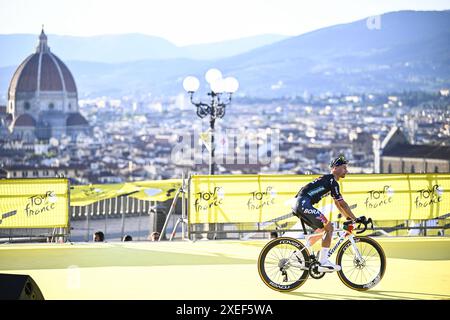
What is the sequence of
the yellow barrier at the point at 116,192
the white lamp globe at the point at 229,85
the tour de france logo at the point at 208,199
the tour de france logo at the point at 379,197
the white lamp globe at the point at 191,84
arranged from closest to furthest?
1. the tour de france logo at the point at 208,199
2. the tour de france logo at the point at 379,197
3. the yellow barrier at the point at 116,192
4. the white lamp globe at the point at 229,85
5. the white lamp globe at the point at 191,84

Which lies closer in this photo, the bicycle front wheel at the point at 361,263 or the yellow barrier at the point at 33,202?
the bicycle front wheel at the point at 361,263

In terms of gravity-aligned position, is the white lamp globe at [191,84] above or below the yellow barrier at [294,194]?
above

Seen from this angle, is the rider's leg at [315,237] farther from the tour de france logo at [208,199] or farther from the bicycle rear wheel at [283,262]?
the tour de france logo at [208,199]

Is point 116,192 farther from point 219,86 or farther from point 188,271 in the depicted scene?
point 188,271

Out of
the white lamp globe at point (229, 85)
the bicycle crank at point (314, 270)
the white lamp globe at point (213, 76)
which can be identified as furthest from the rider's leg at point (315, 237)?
the white lamp globe at point (213, 76)

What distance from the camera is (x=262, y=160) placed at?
18350 centimetres

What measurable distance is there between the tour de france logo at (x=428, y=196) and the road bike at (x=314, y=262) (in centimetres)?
458

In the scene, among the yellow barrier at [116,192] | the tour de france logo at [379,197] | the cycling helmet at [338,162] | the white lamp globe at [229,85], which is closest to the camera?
the cycling helmet at [338,162]

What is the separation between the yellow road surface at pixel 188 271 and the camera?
8.09 meters

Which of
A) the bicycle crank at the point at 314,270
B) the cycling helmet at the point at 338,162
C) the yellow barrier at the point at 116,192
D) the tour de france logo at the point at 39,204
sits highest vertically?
the cycling helmet at the point at 338,162

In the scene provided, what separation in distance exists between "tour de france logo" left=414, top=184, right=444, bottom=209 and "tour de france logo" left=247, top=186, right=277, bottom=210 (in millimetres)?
2104

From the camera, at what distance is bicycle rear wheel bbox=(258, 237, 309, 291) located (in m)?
8.07

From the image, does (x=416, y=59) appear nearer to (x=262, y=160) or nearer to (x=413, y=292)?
(x=262, y=160)

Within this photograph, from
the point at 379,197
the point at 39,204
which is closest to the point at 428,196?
the point at 379,197
